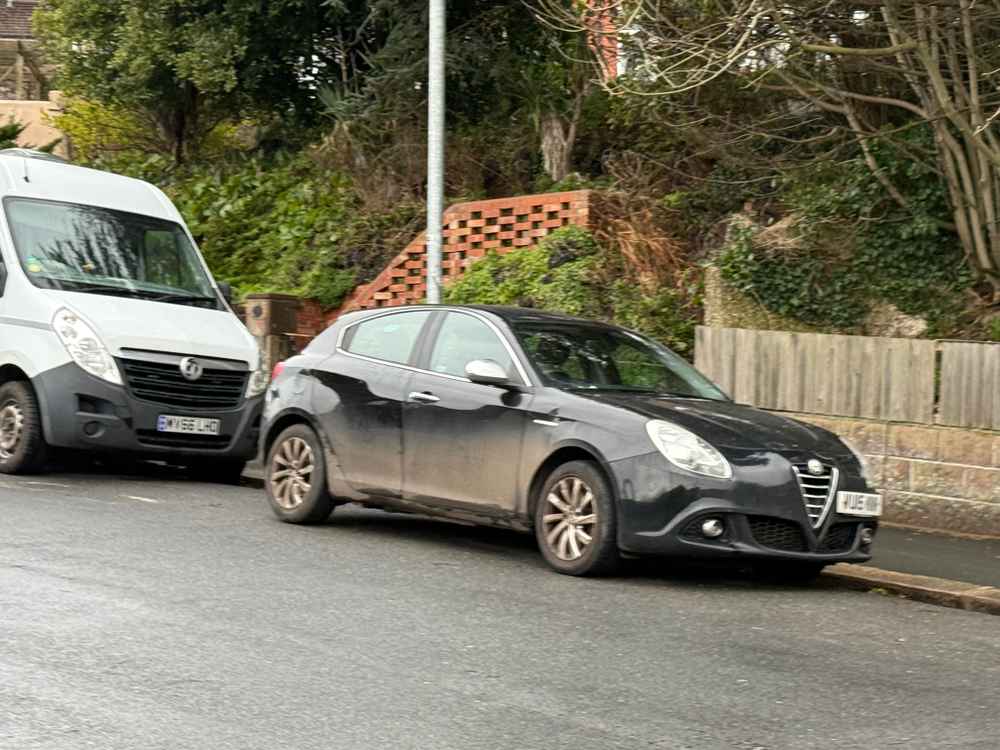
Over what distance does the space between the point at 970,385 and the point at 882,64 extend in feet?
13.4

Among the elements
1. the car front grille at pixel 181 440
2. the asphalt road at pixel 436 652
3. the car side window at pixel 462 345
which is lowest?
the asphalt road at pixel 436 652

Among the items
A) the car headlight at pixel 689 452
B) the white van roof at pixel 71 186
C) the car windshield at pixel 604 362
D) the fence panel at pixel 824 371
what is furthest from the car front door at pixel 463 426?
the white van roof at pixel 71 186

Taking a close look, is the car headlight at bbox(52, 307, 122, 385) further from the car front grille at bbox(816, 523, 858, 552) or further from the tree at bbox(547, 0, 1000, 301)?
the car front grille at bbox(816, 523, 858, 552)

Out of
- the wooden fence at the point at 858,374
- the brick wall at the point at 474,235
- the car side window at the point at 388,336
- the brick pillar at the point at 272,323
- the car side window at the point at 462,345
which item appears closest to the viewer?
the car side window at the point at 462,345

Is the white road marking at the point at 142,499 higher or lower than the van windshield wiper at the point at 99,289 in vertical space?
lower

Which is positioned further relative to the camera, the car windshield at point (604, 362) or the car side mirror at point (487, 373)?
the car windshield at point (604, 362)

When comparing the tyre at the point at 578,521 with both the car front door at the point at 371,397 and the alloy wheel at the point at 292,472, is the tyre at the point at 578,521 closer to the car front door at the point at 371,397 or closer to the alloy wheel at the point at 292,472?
the car front door at the point at 371,397

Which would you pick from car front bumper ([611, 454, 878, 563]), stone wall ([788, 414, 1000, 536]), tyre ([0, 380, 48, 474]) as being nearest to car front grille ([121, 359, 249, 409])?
tyre ([0, 380, 48, 474])

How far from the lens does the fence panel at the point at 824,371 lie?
12.7 m

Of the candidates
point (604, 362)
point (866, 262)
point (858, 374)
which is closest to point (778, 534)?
point (604, 362)

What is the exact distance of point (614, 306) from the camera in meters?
16.8

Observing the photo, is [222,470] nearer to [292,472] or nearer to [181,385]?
[181,385]

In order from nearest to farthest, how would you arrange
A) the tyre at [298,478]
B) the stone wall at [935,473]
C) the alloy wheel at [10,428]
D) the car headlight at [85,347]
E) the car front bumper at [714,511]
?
1. the car front bumper at [714,511]
2. the tyre at [298,478]
3. the stone wall at [935,473]
4. the car headlight at [85,347]
5. the alloy wheel at [10,428]

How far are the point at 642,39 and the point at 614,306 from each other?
9.31ft
